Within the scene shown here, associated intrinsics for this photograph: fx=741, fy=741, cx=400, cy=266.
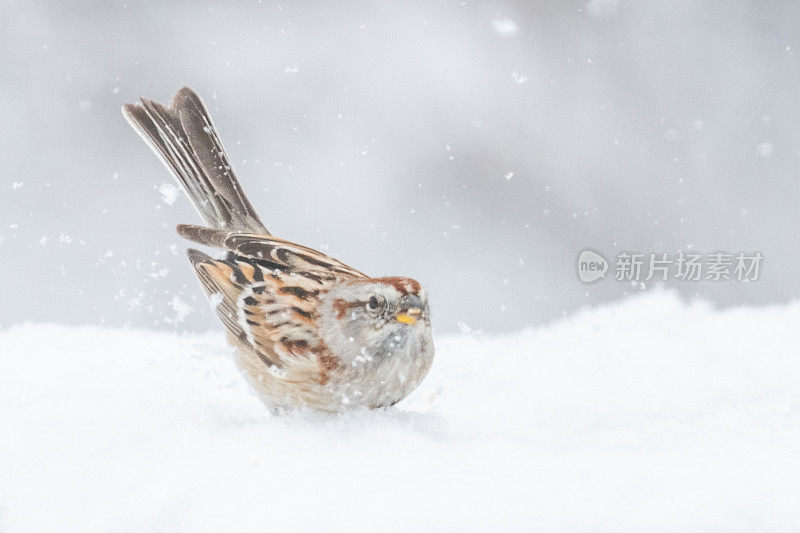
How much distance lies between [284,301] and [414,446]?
0.58 m

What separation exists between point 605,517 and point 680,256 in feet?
8.11

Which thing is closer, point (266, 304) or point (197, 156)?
point (266, 304)

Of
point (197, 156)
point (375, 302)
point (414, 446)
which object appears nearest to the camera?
point (414, 446)

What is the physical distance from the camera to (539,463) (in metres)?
1.61

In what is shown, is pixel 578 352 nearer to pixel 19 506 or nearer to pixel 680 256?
pixel 680 256

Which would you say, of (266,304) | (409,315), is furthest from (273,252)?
(409,315)

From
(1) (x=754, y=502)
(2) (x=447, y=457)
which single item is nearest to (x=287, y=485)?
(2) (x=447, y=457)

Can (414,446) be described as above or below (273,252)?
below

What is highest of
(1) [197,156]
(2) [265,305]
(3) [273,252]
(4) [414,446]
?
(1) [197,156]

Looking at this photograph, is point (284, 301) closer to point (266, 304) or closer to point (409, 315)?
point (266, 304)

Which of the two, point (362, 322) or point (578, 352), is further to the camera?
point (578, 352)

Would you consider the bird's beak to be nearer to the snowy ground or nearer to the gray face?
the gray face

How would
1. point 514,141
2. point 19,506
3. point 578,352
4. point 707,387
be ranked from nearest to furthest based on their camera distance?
point 19,506, point 707,387, point 578,352, point 514,141

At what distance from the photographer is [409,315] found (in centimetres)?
184
